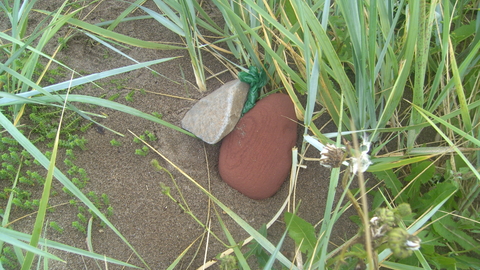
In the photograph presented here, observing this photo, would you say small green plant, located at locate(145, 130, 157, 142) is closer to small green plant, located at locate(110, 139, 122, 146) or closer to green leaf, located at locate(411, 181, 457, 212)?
small green plant, located at locate(110, 139, 122, 146)

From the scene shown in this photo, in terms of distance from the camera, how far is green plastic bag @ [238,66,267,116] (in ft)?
4.77

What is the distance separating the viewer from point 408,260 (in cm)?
119

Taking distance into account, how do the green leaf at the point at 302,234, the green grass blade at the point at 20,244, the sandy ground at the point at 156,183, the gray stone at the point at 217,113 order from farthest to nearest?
the gray stone at the point at 217,113 < the sandy ground at the point at 156,183 < the green leaf at the point at 302,234 < the green grass blade at the point at 20,244

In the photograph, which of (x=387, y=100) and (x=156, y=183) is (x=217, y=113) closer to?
(x=156, y=183)

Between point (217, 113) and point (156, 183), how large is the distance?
Result: 35 cm

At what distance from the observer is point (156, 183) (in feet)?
4.49

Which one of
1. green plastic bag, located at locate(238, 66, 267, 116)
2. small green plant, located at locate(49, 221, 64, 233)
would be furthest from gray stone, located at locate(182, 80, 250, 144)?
small green plant, located at locate(49, 221, 64, 233)

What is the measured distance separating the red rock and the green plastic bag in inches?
1.4

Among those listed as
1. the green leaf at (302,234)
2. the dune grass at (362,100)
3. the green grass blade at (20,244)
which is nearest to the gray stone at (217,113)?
the dune grass at (362,100)

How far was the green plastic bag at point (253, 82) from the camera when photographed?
1455mm

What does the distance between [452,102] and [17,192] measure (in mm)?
1663

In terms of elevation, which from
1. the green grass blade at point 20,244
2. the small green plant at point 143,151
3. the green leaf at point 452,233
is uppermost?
the green grass blade at point 20,244

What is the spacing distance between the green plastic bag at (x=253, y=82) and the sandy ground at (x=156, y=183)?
17 cm

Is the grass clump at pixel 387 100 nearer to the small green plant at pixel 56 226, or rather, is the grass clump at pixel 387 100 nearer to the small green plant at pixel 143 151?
the small green plant at pixel 143 151
